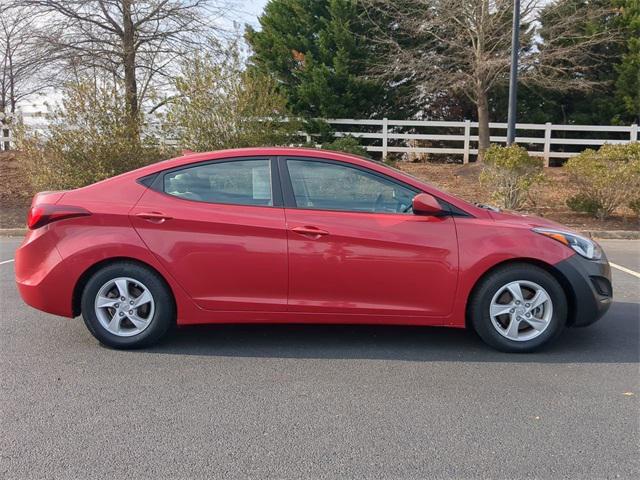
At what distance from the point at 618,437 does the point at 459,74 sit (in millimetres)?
15119

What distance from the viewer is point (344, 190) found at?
14.2 ft

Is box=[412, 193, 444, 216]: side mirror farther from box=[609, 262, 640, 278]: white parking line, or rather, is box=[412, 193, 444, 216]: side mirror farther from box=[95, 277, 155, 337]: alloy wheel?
box=[609, 262, 640, 278]: white parking line

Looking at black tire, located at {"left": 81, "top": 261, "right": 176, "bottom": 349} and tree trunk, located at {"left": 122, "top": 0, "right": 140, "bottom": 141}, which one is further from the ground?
tree trunk, located at {"left": 122, "top": 0, "right": 140, "bottom": 141}

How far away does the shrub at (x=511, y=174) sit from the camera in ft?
34.8

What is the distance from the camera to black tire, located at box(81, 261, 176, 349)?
4234 millimetres

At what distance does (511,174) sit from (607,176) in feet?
5.46

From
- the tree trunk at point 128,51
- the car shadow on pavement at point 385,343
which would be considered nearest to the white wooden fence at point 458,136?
the tree trunk at point 128,51

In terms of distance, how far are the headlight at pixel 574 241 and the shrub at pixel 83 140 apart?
9829mm

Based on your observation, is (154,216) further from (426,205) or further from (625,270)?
(625,270)

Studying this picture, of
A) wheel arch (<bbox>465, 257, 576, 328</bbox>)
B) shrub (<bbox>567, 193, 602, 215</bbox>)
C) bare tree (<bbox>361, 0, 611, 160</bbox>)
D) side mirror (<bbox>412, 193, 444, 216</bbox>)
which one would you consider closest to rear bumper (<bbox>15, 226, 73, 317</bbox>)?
side mirror (<bbox>412, 193, 444, 216</bbox>)

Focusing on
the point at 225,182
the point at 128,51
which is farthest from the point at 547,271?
the point at 128,51

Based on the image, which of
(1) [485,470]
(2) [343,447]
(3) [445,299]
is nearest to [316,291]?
(3) [445,299]

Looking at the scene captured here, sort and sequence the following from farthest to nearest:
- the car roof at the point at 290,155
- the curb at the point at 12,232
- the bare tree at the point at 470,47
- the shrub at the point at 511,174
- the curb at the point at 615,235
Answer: the bare tree at the point at 470,47
the curb at the point at 12,232
the shrub at the point at 511,174
the curb at the point at 615,235
the car roof at the point at 290,155

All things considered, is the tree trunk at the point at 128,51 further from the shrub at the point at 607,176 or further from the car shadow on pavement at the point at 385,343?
the car shadow on pavement at the point at 385,343
